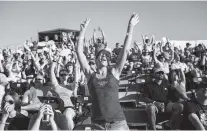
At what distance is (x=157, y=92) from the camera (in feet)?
18.0

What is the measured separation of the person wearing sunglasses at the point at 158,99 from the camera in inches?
198

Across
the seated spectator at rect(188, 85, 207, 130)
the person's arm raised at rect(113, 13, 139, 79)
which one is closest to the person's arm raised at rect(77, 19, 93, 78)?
the person's arm raised at rect(113, 13, 139, 79)

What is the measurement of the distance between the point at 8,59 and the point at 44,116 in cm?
726

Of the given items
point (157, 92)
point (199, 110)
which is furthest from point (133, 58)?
point (199, 110)

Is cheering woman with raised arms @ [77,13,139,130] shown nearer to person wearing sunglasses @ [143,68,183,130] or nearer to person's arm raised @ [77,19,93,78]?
person's arm raised @ [77,19,93,78]

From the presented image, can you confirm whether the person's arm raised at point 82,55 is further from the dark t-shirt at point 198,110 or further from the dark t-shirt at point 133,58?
the dark t-shirt at point 133,58

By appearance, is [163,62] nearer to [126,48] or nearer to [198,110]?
[198,110]

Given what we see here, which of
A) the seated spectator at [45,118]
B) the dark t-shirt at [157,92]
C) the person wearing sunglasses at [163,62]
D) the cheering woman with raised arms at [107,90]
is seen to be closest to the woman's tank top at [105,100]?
the cheering woman with raised arms at [107,90]

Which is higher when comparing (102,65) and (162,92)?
(102,65)

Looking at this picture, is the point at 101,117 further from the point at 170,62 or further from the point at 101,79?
the point at 170,62

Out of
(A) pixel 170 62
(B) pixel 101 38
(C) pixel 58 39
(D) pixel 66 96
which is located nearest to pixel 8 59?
(B) pixel 101 38

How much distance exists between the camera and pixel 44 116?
113 inches

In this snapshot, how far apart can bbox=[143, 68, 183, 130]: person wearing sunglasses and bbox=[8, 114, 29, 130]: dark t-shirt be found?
261 cm

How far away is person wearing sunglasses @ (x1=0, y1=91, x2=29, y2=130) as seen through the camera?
4.76 meters
